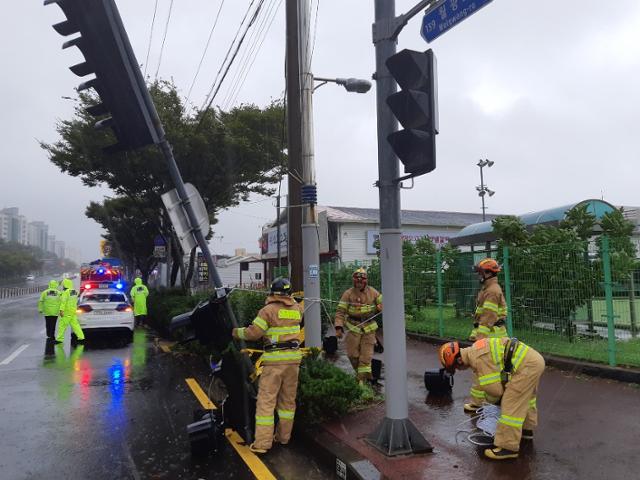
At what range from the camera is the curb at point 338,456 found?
13.6ft

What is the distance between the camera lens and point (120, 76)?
5395 mm

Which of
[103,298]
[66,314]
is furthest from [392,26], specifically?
[66,314]

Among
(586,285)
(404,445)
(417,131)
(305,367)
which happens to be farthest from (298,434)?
(586,285)

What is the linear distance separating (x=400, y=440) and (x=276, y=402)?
132 cm

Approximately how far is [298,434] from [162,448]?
140 centimetres

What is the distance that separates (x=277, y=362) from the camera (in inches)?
199

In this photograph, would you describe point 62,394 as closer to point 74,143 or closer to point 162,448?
point 162,448

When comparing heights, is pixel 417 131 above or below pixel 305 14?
below

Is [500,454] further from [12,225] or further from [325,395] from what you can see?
[12,225]

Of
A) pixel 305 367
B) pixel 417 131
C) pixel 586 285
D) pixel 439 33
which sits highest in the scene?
pixel 439 33

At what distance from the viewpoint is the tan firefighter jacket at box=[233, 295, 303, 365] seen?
505 centimetres

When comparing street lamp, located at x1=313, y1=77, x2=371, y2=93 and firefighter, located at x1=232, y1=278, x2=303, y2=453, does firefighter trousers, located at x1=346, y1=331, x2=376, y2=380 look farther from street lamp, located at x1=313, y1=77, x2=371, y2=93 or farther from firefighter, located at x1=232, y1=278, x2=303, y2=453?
street lamp, located at x1=313, y1=77, x2=371, y2=93

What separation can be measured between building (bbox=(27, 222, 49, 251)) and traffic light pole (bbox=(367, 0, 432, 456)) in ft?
487

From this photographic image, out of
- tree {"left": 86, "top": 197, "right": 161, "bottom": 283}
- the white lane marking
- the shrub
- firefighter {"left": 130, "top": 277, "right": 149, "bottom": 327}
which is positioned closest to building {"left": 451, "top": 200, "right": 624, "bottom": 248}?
the shrub
